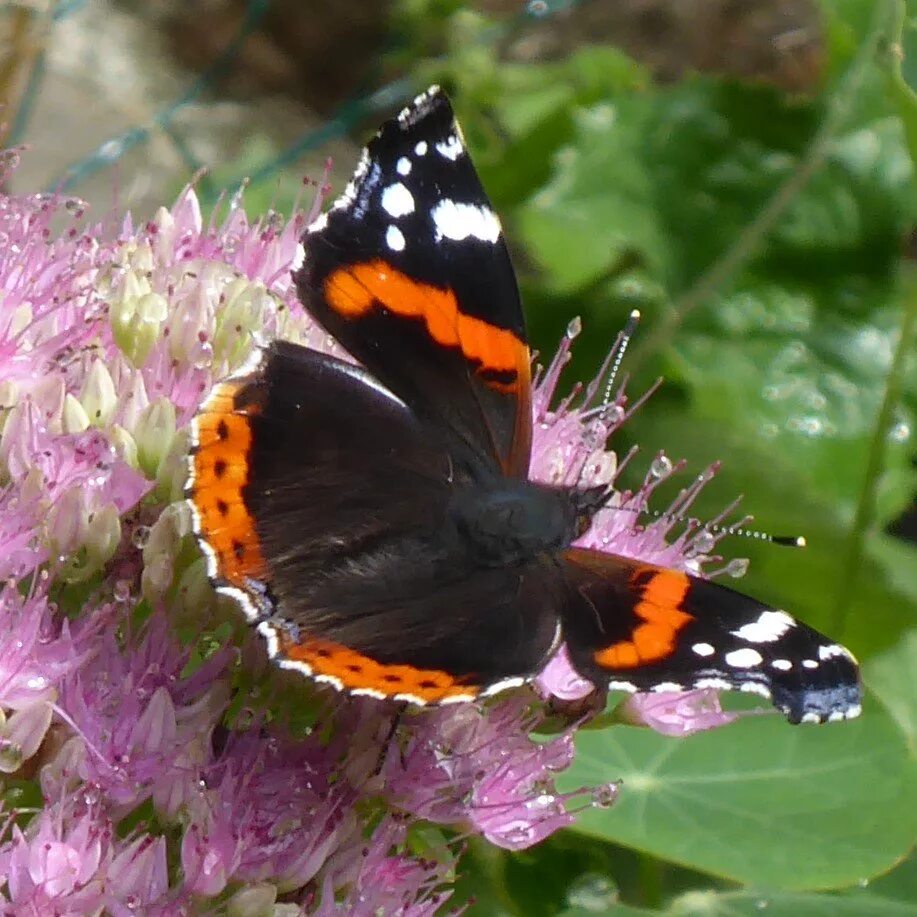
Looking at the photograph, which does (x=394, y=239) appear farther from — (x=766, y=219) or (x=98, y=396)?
(x=766, y=219)

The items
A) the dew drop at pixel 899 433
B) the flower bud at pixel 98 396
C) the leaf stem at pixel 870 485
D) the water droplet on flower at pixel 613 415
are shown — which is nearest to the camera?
the flower bud at pixel 98 396

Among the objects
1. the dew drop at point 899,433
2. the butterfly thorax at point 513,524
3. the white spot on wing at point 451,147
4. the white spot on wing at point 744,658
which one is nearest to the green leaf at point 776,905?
the butterfly thorax at point 513,524

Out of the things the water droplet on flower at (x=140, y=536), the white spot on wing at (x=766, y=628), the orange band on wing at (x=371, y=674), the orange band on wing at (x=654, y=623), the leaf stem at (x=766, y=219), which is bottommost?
the leaf stem at (x=766, y=219)

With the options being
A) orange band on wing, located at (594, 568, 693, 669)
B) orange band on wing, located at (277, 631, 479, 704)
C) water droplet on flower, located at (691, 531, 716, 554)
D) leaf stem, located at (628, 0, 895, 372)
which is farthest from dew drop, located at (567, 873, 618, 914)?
leaf stem, located at (628, 0, 895, 372)

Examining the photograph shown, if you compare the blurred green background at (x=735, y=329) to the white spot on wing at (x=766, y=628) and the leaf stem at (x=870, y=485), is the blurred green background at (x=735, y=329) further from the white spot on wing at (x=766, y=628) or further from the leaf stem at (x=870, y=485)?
the white spot on wing at (x=766, y=628)

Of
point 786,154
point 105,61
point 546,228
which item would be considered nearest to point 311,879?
point 546,228

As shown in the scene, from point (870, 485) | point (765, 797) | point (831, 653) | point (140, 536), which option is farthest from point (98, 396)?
point (870, 485)

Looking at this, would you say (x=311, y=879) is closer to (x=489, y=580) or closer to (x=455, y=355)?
(x=489, y=580)
